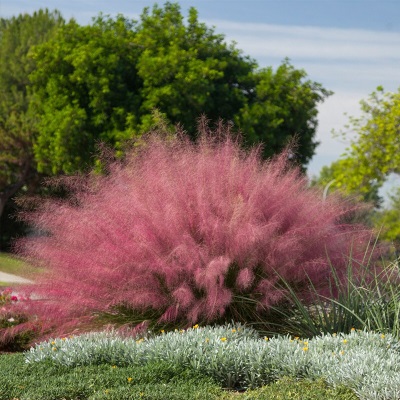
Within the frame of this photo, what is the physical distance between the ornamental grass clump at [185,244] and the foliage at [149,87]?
598 inches

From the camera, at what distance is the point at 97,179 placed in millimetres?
8555

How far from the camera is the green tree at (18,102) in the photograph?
100 ft

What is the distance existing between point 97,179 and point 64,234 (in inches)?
30.4

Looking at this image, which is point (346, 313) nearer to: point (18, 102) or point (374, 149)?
point (374, 149)

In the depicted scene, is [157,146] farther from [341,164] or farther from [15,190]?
[15,190]

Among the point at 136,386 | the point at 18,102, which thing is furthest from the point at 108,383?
the point at 18,102

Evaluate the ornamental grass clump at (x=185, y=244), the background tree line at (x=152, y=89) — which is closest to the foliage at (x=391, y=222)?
the background tree line at (x=152, y=89)

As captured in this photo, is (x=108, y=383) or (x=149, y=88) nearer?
(x=108, y=383)

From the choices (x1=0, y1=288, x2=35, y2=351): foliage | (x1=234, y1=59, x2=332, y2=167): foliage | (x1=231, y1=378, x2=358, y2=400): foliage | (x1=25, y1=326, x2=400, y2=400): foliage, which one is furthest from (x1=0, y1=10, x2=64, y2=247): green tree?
(x1=231, y1=378, x2=358, y2=400): foliage

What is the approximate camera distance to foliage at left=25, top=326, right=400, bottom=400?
544cm

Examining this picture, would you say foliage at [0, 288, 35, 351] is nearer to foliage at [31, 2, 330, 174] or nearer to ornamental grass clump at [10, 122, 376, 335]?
ornamental grass clump at [10, 122, 376, 335]

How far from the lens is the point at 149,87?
24203 mm

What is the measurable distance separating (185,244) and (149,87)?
1728cm

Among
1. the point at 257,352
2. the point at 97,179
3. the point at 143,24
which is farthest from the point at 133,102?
the point at 257,352
